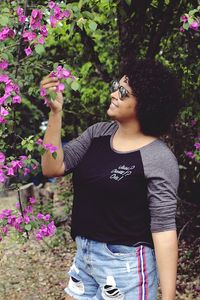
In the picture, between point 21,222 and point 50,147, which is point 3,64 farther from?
point 21,222

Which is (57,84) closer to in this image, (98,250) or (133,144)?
(133,144)

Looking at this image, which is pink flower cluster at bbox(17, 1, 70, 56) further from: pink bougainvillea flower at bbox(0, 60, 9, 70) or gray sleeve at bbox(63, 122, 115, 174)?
gray sleeve at bbox(63, 122, 115, 174)

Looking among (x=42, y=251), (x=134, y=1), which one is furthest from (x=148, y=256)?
(x=42, y=251)

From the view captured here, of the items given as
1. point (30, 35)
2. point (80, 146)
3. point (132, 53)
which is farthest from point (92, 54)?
point (30, 35)

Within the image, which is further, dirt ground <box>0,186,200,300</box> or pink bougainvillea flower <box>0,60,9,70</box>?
dirt ground <box>0,186,200,300</box>

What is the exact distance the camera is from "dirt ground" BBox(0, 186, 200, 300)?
4168 millimetres

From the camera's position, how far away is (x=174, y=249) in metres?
1.83

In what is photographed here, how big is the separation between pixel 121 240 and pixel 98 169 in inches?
10.7

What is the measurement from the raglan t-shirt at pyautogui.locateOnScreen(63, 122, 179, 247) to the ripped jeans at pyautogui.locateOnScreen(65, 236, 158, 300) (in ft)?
0.10

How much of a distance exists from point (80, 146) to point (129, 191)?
336mm

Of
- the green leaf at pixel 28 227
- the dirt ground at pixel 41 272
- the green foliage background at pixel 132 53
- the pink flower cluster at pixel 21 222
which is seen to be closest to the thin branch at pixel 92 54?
the green foliage background at pixel 132 53

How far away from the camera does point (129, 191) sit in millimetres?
1829

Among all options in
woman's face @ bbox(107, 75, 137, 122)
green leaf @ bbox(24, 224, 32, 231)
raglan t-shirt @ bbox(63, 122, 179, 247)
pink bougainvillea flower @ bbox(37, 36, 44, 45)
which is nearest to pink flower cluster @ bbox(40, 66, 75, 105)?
pink bougainvillea flower @ bbox(37, 36, 44, 45)

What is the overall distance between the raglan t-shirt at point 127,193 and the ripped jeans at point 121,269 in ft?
0.10
